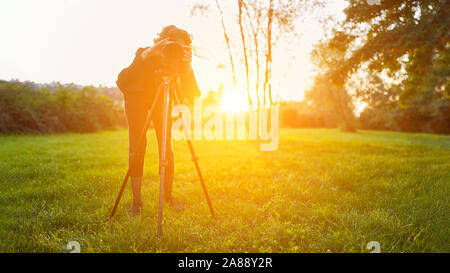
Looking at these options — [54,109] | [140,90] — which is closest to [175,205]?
[140,90]

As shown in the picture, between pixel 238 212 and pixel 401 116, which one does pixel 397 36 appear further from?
pixel 401 116

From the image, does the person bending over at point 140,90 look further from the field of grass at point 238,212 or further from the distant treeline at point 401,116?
the distant treeline at point 401,116

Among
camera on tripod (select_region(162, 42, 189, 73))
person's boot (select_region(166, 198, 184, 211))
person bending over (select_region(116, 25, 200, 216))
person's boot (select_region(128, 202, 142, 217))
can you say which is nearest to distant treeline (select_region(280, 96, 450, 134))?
person's boot (select_region(166, 198, 184, 211))

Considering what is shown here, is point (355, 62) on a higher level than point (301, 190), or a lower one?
higher

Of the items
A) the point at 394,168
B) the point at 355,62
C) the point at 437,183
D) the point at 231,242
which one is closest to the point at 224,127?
the point at 355,62

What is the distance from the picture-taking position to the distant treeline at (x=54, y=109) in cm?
1488

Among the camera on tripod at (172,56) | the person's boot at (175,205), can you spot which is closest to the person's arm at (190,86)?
the camera on tripod at (172,56)

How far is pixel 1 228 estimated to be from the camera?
10.3 ft

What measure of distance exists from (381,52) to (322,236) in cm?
775

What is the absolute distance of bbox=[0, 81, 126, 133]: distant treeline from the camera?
14.9m

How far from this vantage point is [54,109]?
18250 millimetres
